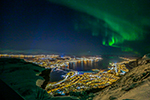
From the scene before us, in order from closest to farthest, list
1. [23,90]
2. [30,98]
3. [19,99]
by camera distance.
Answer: [19,99] → [30,98] → [23,90]

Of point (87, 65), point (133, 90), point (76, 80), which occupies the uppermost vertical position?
point (133, 90)

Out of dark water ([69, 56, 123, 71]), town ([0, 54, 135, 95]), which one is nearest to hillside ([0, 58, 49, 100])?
town ([0, 54, 135, 95])

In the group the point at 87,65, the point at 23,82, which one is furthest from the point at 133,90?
the point at 87,65

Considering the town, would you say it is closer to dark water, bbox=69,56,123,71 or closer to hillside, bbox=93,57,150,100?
hillside, bbox=93,57,150,100

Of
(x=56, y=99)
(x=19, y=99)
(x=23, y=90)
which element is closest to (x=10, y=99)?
(x=19, y=99)

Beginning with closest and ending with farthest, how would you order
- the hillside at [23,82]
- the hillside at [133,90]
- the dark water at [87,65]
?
the hillside at [133,90] < the hillside at [23,82] < the dark water at [87,65]

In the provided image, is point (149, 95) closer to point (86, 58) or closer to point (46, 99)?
point (46, 99)

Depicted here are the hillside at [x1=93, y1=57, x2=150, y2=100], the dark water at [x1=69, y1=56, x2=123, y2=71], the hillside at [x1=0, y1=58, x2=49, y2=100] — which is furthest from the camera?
the dark water at [x1=69, y1=56, x2=123, y2=71]

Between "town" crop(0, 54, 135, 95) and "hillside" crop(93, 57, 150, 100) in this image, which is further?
"town" crop(0, 54, 135, 95)

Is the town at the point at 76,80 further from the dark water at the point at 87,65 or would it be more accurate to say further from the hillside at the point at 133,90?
the dark water at the point at 87,65

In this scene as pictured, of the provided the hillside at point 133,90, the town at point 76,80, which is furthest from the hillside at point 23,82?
the hillside at point 133,90

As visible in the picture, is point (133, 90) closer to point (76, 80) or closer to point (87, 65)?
point (76, 80)
